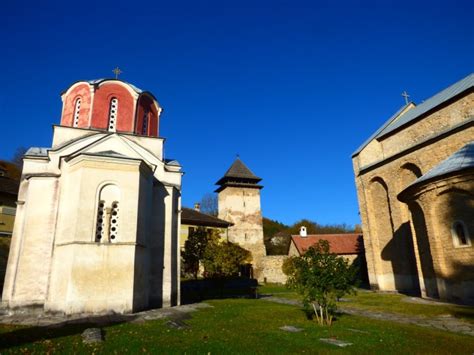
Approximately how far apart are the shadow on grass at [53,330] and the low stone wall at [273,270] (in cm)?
2773

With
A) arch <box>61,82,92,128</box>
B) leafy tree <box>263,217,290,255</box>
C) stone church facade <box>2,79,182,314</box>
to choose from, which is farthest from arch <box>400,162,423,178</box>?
leafy tree <box>263,217,290,255</box>

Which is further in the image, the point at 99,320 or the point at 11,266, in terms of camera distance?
the point at 11,266

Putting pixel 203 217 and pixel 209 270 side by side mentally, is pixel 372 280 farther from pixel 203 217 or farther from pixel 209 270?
pixel 203 217

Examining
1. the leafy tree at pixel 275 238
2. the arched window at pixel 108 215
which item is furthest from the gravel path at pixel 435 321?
the leafy tree at pixel 275 238

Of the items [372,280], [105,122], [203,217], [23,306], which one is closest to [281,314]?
[23,306]

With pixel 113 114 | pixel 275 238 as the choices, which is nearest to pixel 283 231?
pixel 275 238

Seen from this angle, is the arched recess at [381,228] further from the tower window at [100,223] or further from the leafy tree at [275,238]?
the leafy tree at [275,238]

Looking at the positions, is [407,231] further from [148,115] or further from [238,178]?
[238,178]

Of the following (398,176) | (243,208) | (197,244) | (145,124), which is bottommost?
(197,244)

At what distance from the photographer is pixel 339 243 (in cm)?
3716

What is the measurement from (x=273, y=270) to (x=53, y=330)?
100.0ft

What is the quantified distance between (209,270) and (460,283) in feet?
40.5

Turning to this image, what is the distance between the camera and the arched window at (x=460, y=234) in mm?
13651

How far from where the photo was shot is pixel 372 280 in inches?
910
